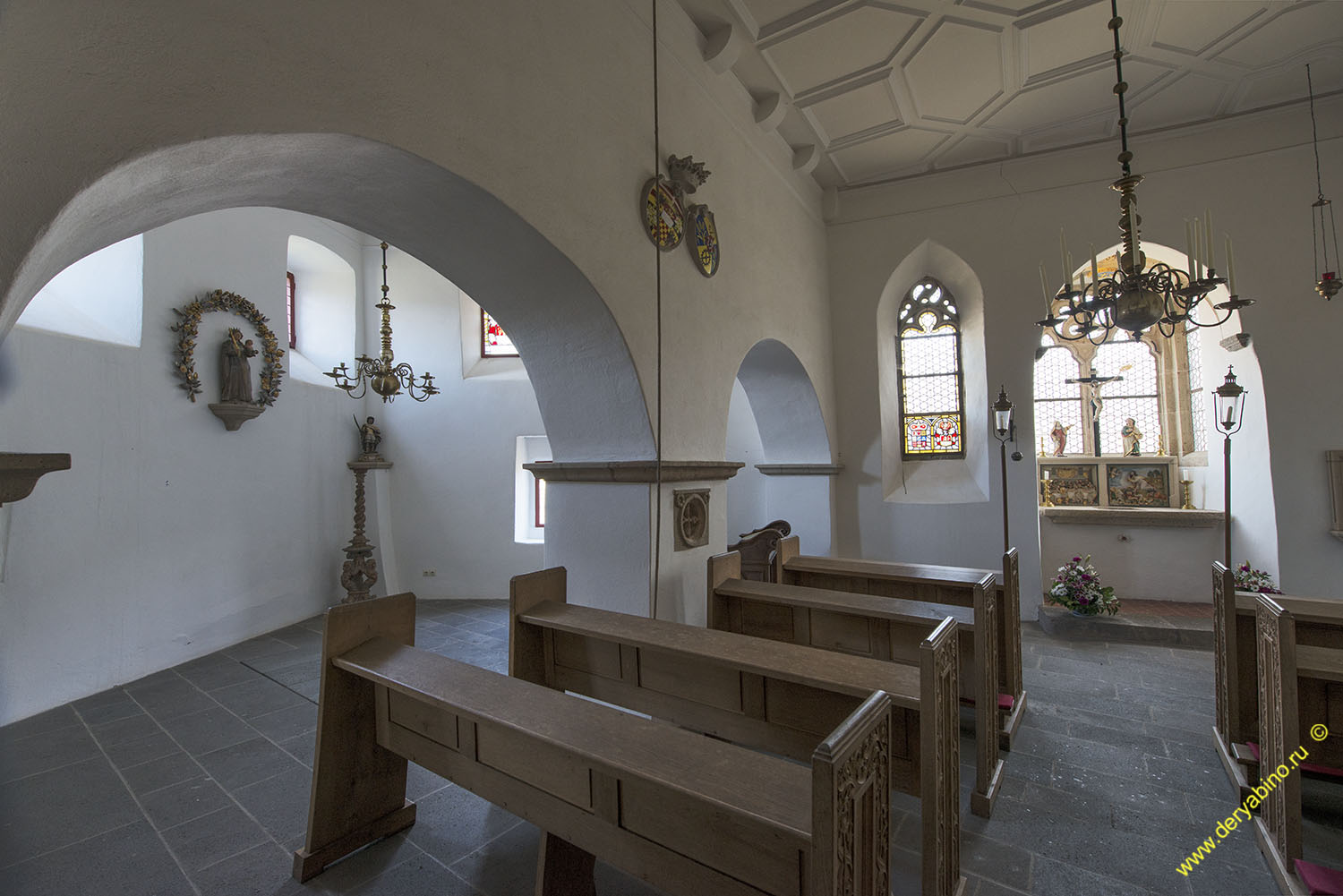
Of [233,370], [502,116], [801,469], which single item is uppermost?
[502,116]

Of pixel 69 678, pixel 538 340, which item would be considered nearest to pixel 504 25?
pixel 538 340

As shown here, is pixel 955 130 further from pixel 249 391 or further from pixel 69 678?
pixel 69 678

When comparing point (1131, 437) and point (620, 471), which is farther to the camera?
point (1131, 437)

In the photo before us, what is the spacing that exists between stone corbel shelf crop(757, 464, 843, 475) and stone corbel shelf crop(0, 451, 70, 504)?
6.24 m

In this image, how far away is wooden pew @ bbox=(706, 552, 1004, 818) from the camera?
2959 mm

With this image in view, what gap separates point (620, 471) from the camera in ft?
12.2

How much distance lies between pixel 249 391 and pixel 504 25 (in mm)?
4751

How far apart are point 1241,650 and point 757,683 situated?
2.84m

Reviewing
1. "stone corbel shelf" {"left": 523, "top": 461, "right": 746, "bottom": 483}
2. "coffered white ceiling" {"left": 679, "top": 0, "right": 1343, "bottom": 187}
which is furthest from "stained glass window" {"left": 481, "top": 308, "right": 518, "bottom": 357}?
"stone corbel shelf" {"left": 523, "top": 461, "right": 746, "bottom": 483}

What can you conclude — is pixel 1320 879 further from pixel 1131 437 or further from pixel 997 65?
pixel 1131 437

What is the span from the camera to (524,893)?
2.35 metres

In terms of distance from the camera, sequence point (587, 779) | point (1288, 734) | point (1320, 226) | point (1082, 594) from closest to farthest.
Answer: point (587, 779) < point (1288, 734) < point (1320, 226) < point (1082, 594)

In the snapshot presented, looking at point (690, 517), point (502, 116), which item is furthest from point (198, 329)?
point (690, 517)

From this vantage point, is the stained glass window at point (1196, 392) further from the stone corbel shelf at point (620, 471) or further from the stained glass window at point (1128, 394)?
the stone corbel shelf at point (620, 471)
